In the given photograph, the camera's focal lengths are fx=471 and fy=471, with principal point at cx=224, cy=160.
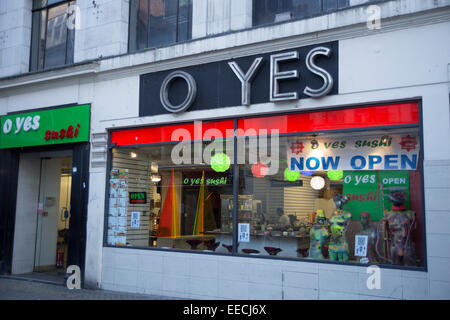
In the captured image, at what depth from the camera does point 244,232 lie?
29.1 feet

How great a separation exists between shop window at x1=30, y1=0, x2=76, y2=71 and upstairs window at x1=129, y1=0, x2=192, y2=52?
1914mm

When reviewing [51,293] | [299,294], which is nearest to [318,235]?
[299,294]

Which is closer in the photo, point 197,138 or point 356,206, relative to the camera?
point 356,206

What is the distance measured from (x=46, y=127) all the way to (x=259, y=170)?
18.7 feet

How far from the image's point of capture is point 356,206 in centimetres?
793

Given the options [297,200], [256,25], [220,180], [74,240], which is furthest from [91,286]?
[256,25]

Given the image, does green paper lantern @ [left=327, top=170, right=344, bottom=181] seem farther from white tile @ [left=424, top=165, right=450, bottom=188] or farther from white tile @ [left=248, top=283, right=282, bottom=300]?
white tile @ [left=248, top=283, right=282, bottom=300]

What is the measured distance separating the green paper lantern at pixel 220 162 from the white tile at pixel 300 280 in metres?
2.39

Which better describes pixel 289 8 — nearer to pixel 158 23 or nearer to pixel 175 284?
pixel 158 23

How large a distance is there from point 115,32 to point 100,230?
14.6 ft

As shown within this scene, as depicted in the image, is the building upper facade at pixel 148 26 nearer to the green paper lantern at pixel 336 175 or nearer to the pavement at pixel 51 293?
the green paper lantern at pixel 336 175

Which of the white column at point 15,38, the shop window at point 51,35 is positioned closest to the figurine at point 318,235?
the shop window at point 51,35

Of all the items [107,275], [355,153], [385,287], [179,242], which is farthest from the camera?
[107,275]

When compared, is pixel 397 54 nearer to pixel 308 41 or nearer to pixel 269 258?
pixel 308 41
